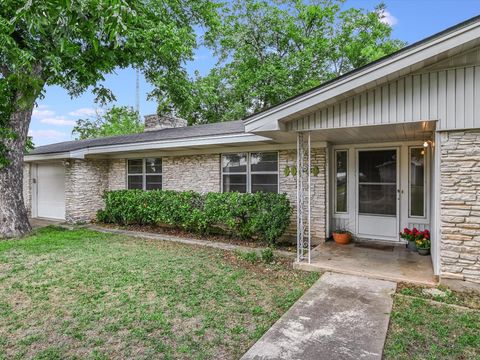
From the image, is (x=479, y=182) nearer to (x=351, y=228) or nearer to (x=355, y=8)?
(x=351, y=228)

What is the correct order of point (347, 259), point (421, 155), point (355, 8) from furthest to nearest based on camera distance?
point (355, 8) → point (421, 155) → point (347, 259)

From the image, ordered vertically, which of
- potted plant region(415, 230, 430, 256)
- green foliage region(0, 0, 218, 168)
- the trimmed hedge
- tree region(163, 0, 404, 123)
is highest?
tree region(163, 0, 404, 123)

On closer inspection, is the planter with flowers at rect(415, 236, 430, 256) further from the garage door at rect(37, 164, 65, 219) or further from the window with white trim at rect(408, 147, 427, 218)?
the garage door at rect(37, 164, 65, 219)

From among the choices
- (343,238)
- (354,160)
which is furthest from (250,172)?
(343,238)

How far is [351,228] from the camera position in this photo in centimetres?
726

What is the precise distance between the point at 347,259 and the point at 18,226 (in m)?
8.78

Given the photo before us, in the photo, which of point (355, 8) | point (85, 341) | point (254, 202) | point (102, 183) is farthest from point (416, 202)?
point (355, 8)

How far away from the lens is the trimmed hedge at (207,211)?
6.75 metres

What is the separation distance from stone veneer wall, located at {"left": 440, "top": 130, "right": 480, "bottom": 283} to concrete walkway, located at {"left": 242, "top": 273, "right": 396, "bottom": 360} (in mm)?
928

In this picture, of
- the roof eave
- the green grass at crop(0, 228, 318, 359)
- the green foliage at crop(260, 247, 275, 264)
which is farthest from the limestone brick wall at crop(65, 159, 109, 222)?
the green foliage at crop(260, 247, 275, 264)

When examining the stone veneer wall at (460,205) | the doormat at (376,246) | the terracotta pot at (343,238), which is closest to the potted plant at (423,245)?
the doormat at (376,246)

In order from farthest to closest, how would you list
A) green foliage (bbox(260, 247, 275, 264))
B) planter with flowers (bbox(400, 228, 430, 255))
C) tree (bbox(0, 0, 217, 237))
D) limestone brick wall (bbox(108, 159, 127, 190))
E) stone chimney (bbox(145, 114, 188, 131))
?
stone chimney (bbox(145, 114, 188, 131)) < limestone brick wall (bbox(108, 159, 127, 190)) < tree (bbox(0, 0, 217, 237)) < planter with flowers (bbox(400, 228, 430, 255)) < green foliage (bbox(260, 247, 275, 264))

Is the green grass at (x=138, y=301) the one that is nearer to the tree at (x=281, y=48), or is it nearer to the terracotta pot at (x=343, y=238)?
the terracotta pot at (x=343, y=238)

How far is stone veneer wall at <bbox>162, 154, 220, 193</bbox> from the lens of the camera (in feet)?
28.4
